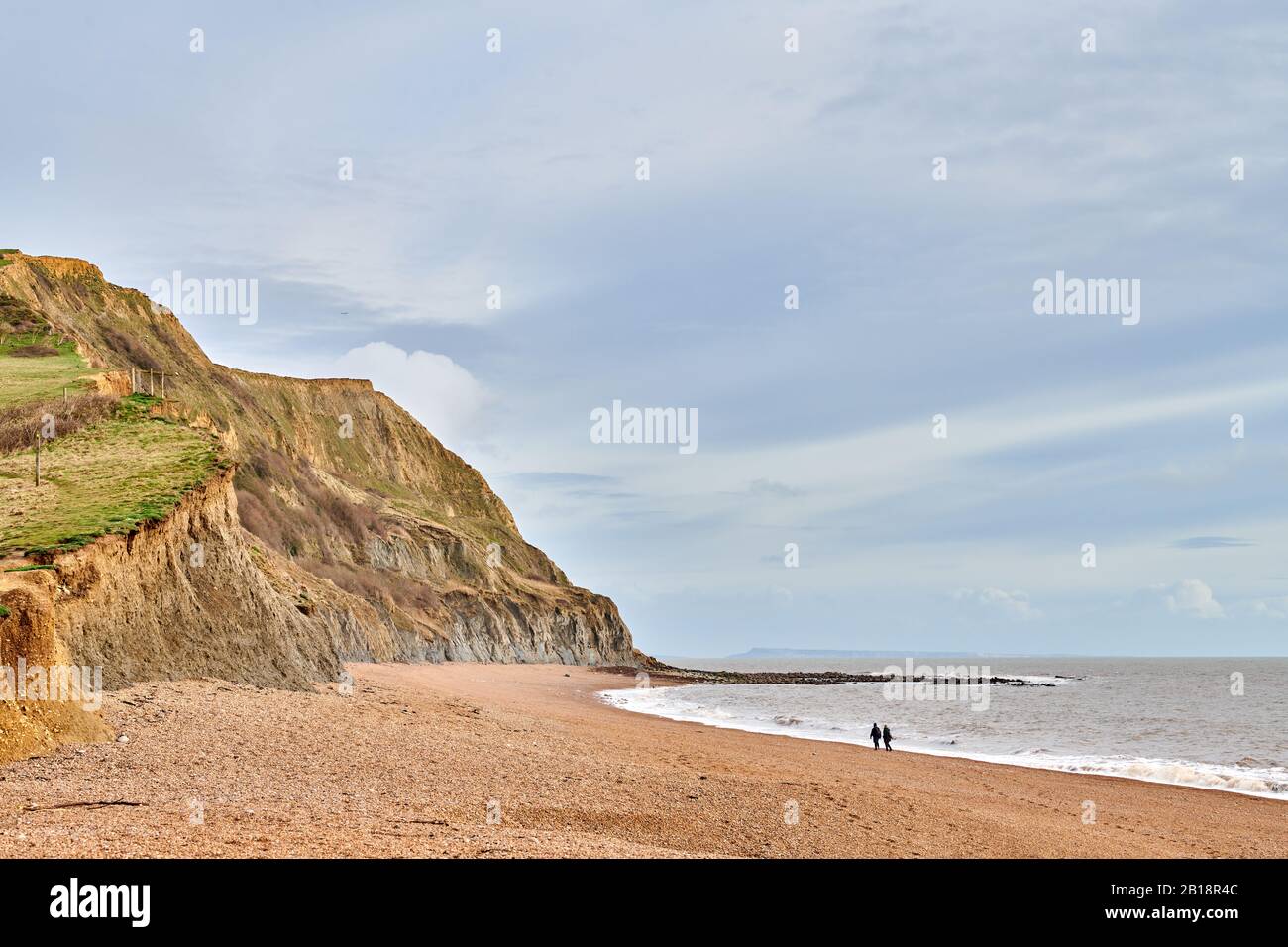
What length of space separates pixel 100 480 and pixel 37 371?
1527 centimetres

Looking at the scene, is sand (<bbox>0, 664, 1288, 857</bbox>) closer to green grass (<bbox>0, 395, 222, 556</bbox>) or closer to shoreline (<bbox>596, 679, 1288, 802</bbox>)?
shoreline (<bbox>596, 679, 1288, 802</bbox>)

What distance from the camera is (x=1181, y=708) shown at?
62906 mm

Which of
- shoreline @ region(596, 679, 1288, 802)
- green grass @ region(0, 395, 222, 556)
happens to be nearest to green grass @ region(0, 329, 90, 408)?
green grass @ region(0, 395, 222, 556)

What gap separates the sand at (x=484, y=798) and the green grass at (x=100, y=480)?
368 centimetres

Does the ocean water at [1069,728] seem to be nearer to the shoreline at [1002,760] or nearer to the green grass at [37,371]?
the shoreline at [1002,760]

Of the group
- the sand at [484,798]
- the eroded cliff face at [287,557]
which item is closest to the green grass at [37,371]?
the eroded cliff face at [287,557]

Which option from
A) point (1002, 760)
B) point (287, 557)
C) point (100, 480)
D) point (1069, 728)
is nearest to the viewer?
point (100, 480)

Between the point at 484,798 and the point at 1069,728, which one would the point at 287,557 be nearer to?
the point at 1069,728

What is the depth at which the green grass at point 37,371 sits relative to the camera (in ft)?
99.9

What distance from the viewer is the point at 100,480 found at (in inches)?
931

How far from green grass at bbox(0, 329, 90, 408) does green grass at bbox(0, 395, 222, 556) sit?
312 cm
